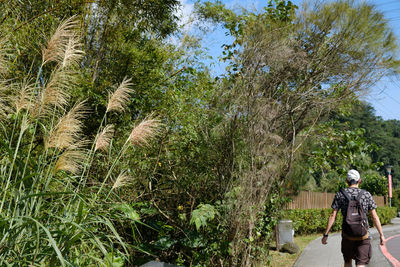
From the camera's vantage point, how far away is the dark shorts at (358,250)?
5.50 m

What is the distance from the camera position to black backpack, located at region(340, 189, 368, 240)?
5484mm

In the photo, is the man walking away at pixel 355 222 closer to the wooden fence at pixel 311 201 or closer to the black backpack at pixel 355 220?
the black backpack at pixel 355 220

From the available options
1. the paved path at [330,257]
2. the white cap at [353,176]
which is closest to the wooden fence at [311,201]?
the paved path at [330,257]

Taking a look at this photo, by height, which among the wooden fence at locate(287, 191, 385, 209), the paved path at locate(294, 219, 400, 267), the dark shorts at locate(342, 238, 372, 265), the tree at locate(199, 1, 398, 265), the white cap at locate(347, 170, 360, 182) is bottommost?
the paved path at locate(294, 219, 400, 267)

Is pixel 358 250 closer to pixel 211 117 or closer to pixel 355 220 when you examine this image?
pixel 355 220

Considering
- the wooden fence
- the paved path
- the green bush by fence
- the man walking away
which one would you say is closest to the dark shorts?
the man walking away

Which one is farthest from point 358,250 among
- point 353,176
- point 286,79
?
point 286,79

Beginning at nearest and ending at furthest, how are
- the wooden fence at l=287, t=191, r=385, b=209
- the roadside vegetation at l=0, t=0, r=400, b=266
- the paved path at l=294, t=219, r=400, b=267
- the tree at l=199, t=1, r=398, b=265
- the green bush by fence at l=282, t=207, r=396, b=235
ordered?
the roadside vegetation at l=0, t=0, r=400, b=266 < the tree at l=199, t=1, r=398, b=265 < the paved path at l=294, t=219, r=400, b=267 < the green bush by fence at l=282, t=207, r=396, b=235 < the wooden fence at l=287, t=191, r=385, b=209

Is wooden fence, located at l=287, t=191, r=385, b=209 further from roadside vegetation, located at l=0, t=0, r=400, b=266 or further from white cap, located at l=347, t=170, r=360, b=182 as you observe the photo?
white cap, located at l=347, t=170, r=360, b=182

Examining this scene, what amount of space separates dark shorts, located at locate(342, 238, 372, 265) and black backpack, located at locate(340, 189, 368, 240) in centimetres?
11

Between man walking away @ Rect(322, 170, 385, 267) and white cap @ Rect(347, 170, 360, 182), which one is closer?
man walking away @ Rect(322, 170, 385, 267)

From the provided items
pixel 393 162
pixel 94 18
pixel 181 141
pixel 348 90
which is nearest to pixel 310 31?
pixel 348 90

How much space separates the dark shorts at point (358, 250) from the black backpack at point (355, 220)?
0.37ft

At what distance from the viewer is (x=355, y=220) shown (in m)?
5.52
